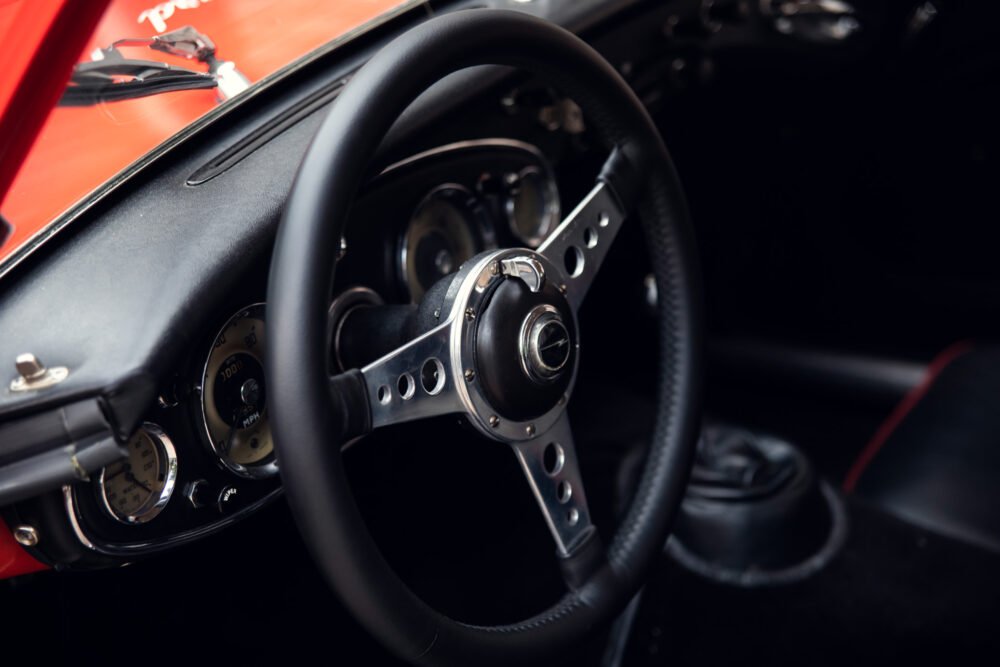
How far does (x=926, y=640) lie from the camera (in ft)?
4.54

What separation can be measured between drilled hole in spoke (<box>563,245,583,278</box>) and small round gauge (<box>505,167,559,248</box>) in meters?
0.24

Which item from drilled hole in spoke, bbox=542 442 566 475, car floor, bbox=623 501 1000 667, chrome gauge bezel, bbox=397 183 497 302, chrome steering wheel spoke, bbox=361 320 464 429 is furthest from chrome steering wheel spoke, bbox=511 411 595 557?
car floor, bbox=623 501 1000 667

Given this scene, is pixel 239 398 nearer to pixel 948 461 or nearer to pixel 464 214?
pixel 464 214

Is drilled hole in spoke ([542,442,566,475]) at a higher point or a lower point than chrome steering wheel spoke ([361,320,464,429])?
lower

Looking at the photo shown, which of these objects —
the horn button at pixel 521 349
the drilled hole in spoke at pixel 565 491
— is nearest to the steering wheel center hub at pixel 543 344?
the horn button at pixel 521 349

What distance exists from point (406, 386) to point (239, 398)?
0.19m

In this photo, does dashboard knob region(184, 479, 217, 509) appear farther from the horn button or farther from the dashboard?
the horn button

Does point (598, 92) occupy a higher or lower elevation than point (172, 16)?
lower

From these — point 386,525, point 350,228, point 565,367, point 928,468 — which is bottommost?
point 928,468

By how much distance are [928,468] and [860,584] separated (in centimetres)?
22

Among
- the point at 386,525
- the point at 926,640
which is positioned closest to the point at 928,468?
the point at 926,640

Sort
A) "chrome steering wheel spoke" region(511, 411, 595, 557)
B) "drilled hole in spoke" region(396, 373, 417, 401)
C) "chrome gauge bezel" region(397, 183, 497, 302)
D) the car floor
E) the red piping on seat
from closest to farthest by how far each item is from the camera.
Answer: "drilled hole in spoke" region(396, 373, 417, 401) < "chrome steering wheel spoke" region(511, 411, 595, 557) < "chrome gauge bezel" region(397, 183, 497, 302) < the car floor < the red piping on seat

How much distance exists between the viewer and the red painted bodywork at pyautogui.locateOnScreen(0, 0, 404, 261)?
837mm

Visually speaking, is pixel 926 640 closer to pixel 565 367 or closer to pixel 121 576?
pixel 565 367
